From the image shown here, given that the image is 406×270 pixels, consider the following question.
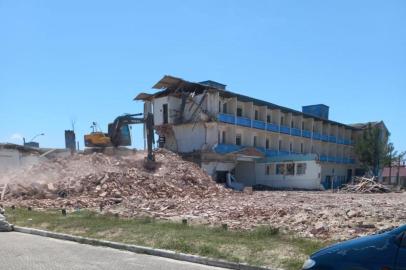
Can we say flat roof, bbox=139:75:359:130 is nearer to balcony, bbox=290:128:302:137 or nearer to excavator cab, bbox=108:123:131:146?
balcony, bbox=290:128:302:137

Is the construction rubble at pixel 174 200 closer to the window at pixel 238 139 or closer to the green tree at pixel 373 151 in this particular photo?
the window at pixel 238 139

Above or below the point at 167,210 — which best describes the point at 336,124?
above

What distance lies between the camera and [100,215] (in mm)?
18203

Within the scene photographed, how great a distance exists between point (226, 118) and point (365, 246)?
47917 mm

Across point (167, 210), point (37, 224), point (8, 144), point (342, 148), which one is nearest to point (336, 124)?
point (342, 148)

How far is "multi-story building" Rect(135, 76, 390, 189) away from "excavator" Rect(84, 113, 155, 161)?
13619mm

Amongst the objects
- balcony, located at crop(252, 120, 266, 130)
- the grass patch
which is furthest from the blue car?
balcony, located at crop(252, 120, 266, 130)

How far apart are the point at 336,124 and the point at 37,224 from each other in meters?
69.0

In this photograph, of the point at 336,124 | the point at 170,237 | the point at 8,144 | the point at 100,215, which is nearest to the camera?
the point at 170,237

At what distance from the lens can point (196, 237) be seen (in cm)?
1259

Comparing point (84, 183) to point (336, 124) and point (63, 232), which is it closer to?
point (63, 232)

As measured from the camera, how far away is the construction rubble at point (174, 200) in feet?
49.8

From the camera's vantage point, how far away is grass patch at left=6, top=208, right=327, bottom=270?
400 inches

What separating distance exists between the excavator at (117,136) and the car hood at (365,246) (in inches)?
1150
